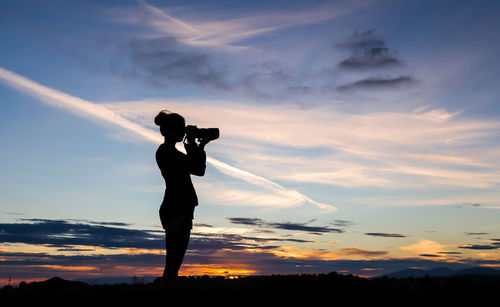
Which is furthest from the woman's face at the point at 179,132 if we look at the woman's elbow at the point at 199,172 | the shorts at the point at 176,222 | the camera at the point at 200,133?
the shorts at the point at 176,222

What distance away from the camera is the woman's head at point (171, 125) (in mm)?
12555

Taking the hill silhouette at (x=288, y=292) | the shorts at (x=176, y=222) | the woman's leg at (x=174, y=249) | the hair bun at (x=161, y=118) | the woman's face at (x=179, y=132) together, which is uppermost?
the hair bun at (x=161, y=118)

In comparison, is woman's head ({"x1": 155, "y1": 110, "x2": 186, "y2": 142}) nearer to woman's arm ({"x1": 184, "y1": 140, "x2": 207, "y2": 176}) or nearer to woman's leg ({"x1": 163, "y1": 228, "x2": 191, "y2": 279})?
woman's arm ({"x1": 184, "y1": 140, "x2": 207, "y2": 176})

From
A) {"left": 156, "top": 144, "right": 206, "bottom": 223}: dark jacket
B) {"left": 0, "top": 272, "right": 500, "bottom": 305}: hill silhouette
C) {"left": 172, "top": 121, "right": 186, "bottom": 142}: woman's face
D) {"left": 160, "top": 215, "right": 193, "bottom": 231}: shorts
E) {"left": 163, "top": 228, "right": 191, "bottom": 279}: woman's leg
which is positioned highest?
{"left": 172, "top": 121, "right": 186, "bottom": 142}: woman's face

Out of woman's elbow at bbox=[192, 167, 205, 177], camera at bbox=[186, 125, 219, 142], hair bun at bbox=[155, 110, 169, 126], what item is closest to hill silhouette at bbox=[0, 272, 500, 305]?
woman's elbow at bbox=[192, 167, 205, 177]

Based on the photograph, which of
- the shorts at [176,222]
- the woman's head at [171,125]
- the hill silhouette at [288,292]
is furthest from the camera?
the woman's head at [171,125]

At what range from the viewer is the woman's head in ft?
41.2

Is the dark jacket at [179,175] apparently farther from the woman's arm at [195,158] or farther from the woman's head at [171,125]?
the woman's head at [171,125]

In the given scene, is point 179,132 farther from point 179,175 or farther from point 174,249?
point 174,249

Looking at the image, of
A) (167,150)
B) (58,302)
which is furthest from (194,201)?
(58,302)

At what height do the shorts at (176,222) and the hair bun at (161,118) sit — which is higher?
the hair bun at (161,118)

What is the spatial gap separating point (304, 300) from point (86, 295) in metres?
4.30

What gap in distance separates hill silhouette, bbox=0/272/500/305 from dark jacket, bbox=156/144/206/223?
2039 millimetres

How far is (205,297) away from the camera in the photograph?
32.0 ft
